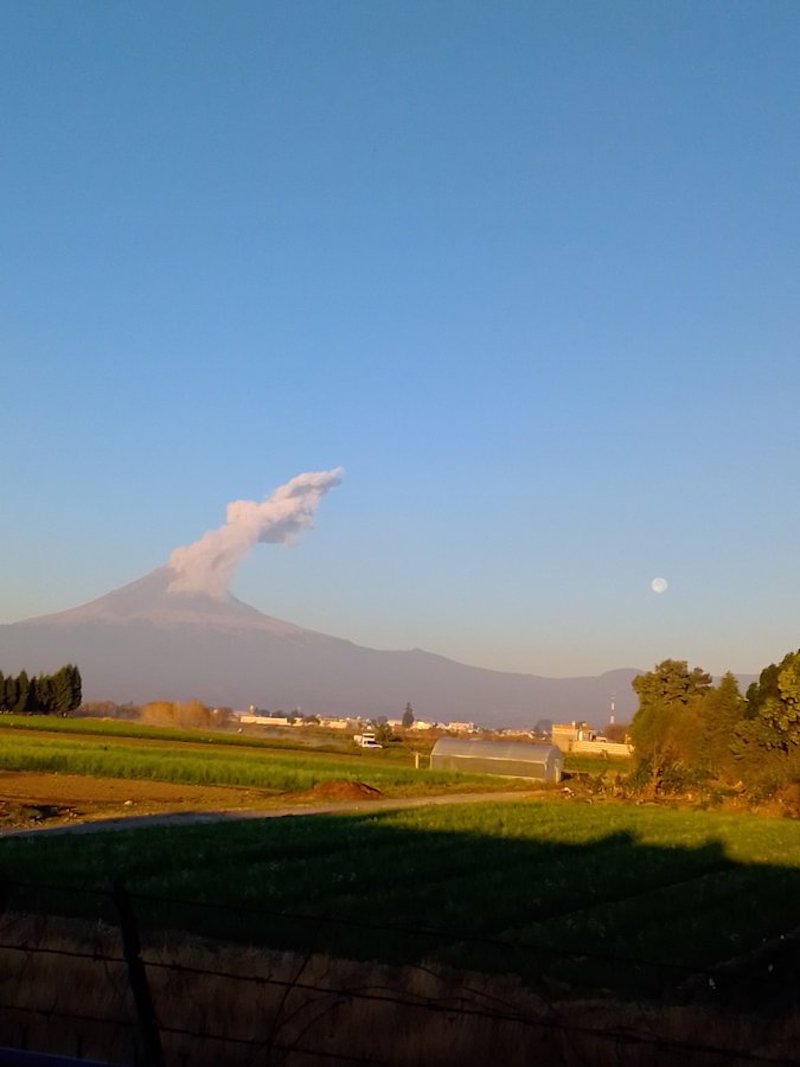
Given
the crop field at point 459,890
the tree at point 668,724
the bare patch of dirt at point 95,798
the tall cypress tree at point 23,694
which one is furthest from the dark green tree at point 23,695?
the crop field at point 459,890

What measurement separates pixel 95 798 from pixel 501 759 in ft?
120

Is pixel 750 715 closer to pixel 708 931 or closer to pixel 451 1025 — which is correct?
pixel 708 931

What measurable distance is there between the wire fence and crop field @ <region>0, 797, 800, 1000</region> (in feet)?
1.59

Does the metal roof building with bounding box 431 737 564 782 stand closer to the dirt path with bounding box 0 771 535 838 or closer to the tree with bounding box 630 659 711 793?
the tree with bounding box 630 659 711 793

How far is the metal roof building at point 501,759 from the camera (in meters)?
71.1

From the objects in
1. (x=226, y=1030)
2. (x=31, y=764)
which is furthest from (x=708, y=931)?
(x=31, y=764)

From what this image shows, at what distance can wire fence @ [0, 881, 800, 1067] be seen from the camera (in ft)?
24.9

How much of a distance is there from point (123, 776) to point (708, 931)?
42533mm

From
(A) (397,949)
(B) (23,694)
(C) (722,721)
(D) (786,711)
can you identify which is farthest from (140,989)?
(B) (23,694)

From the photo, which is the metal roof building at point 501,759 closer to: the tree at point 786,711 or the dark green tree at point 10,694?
the tree at point 786,711

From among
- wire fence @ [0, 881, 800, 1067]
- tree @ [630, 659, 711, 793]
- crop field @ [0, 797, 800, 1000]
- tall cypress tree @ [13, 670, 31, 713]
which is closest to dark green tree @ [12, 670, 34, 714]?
tall cypress tree @ [13, 670, 31, 713]

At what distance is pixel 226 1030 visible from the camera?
790 cm

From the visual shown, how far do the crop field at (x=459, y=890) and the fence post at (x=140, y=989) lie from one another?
1087 millimetres

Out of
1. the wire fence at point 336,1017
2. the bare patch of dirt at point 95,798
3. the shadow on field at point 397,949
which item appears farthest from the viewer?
the bare patch of dirt at point 95,798
